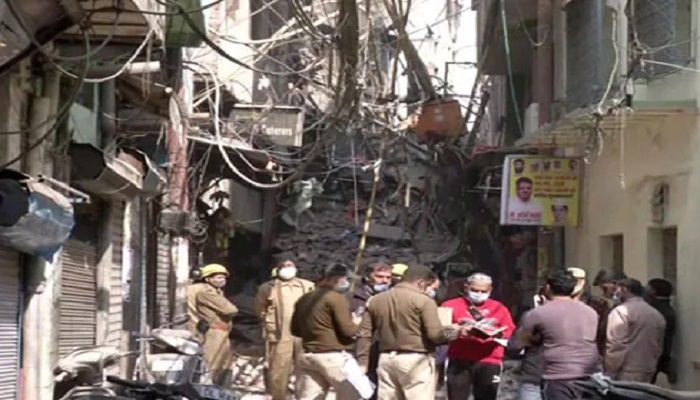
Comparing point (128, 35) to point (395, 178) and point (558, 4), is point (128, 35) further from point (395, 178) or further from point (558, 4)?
point (395, 178)

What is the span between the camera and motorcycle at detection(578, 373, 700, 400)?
256 inches

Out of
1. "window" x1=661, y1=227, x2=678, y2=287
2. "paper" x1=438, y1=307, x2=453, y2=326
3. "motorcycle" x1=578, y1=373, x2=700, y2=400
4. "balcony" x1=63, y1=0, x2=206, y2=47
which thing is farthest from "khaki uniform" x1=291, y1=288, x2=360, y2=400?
"window" x1=661, y1=227, x2=678, y2=287

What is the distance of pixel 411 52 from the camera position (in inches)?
656

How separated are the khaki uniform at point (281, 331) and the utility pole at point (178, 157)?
1.44 metres

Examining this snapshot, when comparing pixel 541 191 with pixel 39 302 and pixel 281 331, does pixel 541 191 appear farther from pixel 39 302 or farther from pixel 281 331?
pixel 39 302

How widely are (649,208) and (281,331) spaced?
4365 millimetres

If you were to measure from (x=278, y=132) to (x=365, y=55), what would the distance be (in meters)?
5.20

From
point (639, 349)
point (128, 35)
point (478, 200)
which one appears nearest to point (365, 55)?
point (128, 35)

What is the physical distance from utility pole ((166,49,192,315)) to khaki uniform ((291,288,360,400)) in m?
3.73

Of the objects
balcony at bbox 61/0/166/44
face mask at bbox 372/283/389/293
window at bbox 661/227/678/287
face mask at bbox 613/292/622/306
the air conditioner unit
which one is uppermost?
the air conditioner unit

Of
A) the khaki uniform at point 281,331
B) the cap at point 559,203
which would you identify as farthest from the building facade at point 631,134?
the khaki uniform at point 281,331

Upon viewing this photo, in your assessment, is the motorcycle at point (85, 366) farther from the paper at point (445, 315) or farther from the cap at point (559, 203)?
the cap at point (559, 203)

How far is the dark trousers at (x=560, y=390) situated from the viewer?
28.6 feet

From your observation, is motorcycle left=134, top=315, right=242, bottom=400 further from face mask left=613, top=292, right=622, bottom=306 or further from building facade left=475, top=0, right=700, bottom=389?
building facade left=475, top=0, right=700, bottom=389
